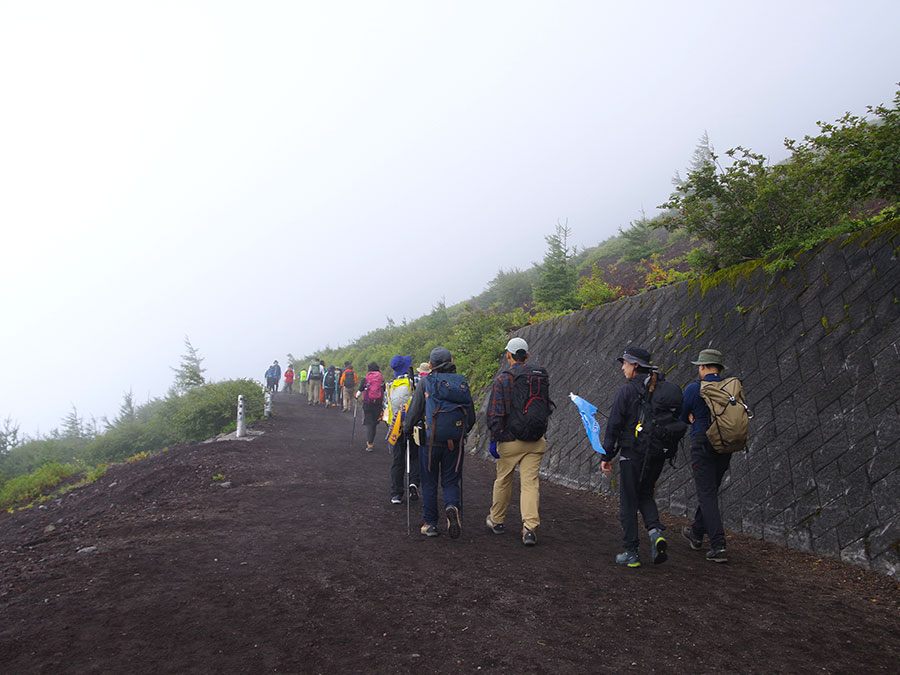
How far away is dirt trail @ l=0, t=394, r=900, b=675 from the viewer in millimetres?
3107

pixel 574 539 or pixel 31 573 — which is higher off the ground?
pixel 31 573

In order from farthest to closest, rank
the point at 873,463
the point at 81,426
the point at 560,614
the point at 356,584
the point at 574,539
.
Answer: the point at 81,426
the point at 574,539
the point at 873,463
the point at 356,584
the point at 560,614

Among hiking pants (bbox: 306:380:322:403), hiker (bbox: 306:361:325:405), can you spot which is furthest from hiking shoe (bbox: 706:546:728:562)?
hiking pants (bbox: 306:380:322:403)

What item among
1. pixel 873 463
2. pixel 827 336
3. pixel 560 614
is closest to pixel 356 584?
pixel 560 614

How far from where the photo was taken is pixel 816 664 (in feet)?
9.92

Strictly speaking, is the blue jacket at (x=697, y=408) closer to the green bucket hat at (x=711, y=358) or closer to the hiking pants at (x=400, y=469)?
the green bucket hat at (x=711, y=358)

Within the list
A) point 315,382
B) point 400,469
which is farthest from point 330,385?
point 400,469

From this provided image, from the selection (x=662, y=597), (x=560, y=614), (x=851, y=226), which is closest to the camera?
(x=560, y=614)

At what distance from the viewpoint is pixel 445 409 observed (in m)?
5.74

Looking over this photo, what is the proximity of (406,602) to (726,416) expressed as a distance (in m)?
3.26

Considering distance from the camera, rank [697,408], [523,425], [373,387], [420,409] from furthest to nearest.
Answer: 1. [373,387]
2. [420,409]
3. [523,425]
4. [697,408]

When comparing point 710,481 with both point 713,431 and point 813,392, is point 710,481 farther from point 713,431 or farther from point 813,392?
point 813,392

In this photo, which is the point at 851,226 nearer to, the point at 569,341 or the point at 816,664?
the point at 816,664

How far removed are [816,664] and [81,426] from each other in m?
54.3
